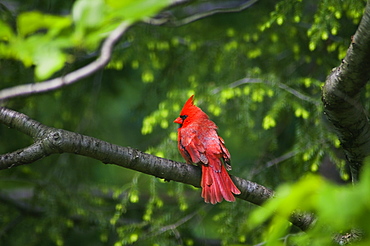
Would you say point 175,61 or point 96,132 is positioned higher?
point 175,61

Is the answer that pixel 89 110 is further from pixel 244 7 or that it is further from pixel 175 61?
pixel 244 7

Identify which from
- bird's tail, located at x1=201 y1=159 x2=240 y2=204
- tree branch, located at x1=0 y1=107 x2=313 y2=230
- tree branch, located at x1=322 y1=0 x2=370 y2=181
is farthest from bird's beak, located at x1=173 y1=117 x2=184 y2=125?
tree branch, located at x1=322 y1=0 x2=370 y2=181

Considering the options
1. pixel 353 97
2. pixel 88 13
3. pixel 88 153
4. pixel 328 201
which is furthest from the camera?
pixel 88 153

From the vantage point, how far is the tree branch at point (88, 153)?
6.41 ft

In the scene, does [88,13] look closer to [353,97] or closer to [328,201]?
[328,201]

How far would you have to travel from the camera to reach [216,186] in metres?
2.44

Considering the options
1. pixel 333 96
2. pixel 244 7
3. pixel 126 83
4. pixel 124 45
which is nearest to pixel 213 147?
pixel 333 96

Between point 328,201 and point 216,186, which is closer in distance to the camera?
point 328,201

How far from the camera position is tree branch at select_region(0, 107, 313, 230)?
76.9 inches

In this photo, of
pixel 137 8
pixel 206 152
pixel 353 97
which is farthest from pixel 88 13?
pixel 206 152

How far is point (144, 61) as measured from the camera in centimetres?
382

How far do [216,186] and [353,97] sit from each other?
86 centimetres

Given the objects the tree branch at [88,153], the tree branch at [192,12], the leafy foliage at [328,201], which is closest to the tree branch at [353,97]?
the tree branch at [88,153]

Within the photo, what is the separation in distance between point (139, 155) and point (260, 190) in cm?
61
